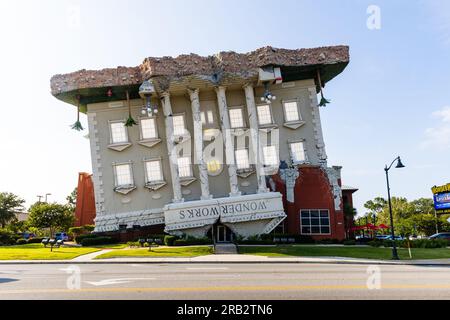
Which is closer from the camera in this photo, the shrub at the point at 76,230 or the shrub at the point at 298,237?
the shrub at the point at 298,237

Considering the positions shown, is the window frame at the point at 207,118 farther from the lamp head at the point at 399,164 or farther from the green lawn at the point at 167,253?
the lamp head at the point at 399,164

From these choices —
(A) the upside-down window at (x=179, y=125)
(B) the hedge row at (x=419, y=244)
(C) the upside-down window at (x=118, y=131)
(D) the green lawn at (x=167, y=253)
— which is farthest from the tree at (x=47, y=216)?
(B) the hedge row at (x=419, y=244)

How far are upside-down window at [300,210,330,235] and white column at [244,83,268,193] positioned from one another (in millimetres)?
4555

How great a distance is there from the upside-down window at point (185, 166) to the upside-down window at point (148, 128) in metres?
3.66

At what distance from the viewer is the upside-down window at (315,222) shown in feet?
112

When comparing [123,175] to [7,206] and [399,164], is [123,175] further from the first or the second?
[7,206]

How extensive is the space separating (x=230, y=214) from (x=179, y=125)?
1045 centimetres

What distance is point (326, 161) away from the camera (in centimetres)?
3672

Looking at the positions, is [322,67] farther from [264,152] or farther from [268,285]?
[268,285]

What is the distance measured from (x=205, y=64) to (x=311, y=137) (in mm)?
12634

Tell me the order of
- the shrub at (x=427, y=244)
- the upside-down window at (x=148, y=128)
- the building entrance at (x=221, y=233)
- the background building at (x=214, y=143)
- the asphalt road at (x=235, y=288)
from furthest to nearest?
1. the upside-down window at (x=148, y=128)
2. the building entrance at (x=221, y=233)
3. the background building at (x=214, y=143)
4. the shrub at (x=427, y=244)
5. the asphalt road at (x=235, y=288)

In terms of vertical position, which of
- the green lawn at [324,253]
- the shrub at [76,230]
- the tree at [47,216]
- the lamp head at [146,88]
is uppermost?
the lamp head at [146,88]
